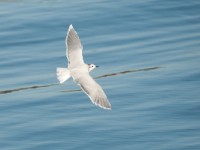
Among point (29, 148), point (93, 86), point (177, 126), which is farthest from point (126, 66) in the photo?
point (93, 86)

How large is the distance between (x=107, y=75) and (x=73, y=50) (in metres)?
4.56

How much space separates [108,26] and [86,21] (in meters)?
0.49

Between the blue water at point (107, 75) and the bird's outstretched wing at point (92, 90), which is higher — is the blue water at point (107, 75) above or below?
above

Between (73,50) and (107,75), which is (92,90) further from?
(107,75)

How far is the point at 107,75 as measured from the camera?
18.4 metres

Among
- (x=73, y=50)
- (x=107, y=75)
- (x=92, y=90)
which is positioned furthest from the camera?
(x=107, y=75)

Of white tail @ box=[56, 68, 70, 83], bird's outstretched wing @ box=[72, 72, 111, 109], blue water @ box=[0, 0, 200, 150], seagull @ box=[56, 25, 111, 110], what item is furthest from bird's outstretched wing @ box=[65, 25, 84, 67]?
blue water @ box=[0, 0, 200, 150]

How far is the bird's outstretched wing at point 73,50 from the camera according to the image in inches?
541

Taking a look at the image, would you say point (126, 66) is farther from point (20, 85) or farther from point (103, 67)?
point (20, 85)

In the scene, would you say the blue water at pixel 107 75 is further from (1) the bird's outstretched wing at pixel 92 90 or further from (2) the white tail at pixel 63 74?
(2) the white tail at pixel 63 74

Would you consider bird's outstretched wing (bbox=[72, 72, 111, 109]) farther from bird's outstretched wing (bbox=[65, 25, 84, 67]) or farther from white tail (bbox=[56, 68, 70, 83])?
bird's outstretched wing (bbox=[65, 25, 84, 67])

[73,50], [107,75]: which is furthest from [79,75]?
[107,75]

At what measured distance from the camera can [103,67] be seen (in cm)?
1888

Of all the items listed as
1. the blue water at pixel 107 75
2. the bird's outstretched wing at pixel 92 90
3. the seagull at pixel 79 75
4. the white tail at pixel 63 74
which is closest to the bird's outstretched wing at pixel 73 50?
the seagull at pixel 79 75
